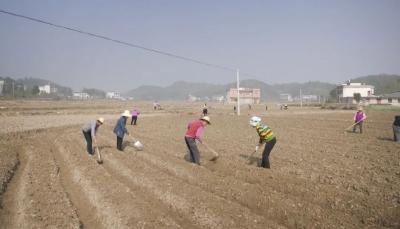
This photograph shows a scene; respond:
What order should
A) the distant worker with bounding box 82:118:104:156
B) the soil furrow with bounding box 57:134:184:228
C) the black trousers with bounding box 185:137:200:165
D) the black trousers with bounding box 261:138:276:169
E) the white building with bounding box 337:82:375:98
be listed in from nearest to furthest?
1. the soil furrow with bounding box 57:134:184:228
2. the black trousers with bounding box 261:138:276:169
3. the black trousers with bounding box 185:137:200:165
4. the distant worker with bounding box 82:118:104:156
5. the white building with bounding box 337:82:375:98

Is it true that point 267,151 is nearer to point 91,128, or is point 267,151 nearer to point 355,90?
point 91,128

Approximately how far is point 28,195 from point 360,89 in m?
122

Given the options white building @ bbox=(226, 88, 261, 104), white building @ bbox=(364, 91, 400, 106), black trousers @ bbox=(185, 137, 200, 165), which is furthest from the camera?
white building @ bbox=(226, 88, 261, 104)

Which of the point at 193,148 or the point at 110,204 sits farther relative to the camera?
the point at 193,148

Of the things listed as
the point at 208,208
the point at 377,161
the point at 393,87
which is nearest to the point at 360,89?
the point at 393,87

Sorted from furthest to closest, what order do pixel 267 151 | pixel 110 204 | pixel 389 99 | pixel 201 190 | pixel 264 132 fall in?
1. pixel 389 99
2. pixel 267 151
3. pixel 264 132
4. pixel 201 190
5. pixel 110 204

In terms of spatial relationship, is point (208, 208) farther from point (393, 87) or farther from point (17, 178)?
point (393, 87)

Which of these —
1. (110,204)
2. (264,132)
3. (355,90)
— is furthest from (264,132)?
(355,90)

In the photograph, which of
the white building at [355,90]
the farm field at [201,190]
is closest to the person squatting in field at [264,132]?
the farm field at [201,190]

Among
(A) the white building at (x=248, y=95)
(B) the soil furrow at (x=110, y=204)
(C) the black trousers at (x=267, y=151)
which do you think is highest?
(A) the white building at (x=248, y=95)

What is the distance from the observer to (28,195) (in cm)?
800

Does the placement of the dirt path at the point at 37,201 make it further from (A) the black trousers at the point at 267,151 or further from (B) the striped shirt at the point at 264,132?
(A) the black trousers at the point at 267,151

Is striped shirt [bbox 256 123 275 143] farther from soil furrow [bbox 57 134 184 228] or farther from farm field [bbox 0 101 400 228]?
soil furrow [bbox 57 134 184 228]

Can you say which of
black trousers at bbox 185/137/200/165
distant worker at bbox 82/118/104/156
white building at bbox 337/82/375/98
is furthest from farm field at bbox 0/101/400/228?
white building at bbox 337/82/375/98
